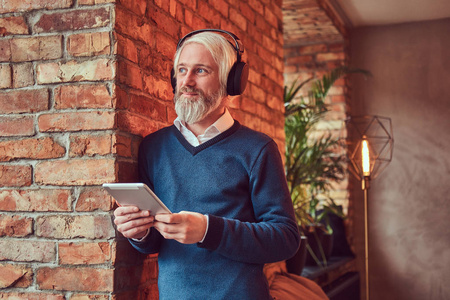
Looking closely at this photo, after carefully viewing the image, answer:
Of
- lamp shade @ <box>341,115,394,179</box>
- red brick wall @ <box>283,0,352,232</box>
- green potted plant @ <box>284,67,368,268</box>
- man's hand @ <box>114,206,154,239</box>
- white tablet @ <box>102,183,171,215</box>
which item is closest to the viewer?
white tablet @ <box>102,183,171,215</box>

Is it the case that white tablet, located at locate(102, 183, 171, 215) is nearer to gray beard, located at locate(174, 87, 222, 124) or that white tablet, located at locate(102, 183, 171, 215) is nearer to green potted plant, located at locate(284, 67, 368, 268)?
gray beard, located at locate(174, 87, 222, 124)

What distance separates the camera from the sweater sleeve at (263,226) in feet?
5.00

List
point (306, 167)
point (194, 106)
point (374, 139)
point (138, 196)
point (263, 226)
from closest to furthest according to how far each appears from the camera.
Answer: point (138, 196) < point (263, 226) < point (194, 106) < point (306, 167) < point (374, 139)

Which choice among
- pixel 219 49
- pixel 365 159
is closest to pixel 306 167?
pixel 365 159

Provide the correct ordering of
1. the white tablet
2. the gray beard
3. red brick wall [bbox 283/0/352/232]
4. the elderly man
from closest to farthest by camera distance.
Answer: the white tablet → the elderly man → the gray beard → red brick wall [bbox 283/0/352/232]

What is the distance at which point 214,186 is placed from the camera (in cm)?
167

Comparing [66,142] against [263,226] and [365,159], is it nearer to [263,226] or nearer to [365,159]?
[263,226]

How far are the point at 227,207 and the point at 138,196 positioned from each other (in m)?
0.36

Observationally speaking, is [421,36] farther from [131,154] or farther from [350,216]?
[131,154]

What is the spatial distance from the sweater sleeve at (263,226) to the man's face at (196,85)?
23 cm

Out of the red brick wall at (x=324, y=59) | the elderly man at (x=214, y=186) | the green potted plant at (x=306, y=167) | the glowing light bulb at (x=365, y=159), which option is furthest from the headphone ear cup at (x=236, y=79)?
the red brick wall at (x=324, y=59)

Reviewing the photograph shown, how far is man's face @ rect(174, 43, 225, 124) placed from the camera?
67.7 inches

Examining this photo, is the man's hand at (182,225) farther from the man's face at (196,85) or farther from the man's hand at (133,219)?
the man's face at (196,85)

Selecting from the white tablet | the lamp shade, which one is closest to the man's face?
the white tablet
